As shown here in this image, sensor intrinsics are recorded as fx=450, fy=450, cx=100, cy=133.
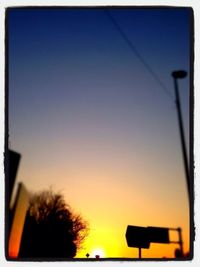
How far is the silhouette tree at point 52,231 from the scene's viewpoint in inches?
48.8

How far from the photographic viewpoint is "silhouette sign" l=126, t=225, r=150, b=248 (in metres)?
1.30

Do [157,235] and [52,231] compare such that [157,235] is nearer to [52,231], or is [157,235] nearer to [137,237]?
[137,237]

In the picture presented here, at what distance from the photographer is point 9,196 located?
121cm

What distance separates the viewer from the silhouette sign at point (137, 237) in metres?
1.30

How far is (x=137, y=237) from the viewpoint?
1335mm

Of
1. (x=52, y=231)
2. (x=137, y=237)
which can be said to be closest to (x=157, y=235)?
(x=137, y=237)

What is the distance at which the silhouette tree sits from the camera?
4.07 ft

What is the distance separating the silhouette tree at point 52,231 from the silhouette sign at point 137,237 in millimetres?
146

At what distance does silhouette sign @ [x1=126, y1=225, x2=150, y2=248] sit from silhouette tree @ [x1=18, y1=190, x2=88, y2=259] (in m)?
0.15

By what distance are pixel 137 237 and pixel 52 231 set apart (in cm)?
26
